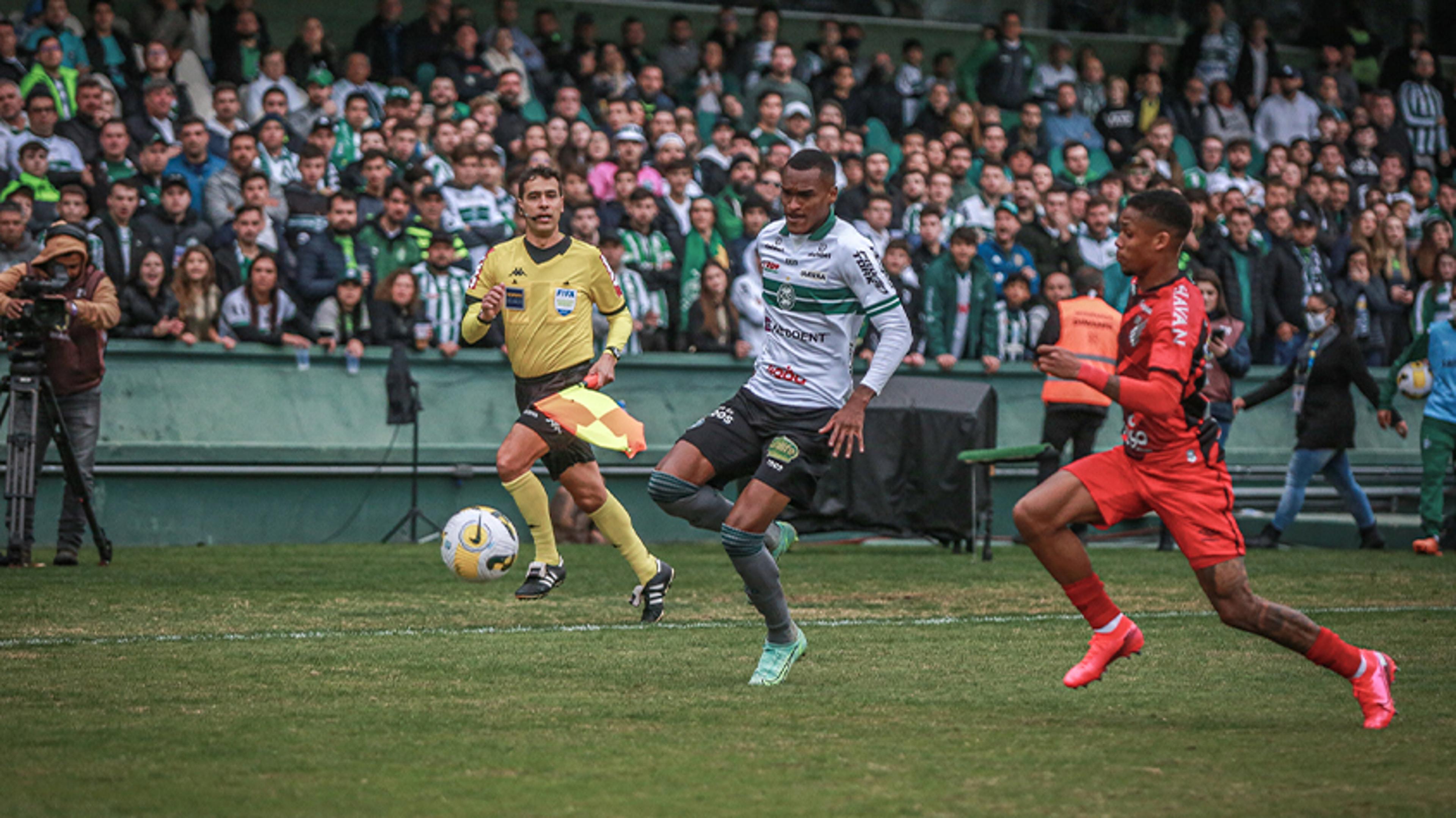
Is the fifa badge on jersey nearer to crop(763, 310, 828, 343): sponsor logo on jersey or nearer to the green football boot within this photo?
crop(763, 310, 828, 343): sponsor logo on jersey

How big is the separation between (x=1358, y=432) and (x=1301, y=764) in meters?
14.2

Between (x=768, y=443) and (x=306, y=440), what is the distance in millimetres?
8237

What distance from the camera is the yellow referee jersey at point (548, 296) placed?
420 inches

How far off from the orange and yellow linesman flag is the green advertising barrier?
16.9ft

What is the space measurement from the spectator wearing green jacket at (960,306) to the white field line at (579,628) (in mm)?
6777

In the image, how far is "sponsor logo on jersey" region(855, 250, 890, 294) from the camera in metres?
7.61

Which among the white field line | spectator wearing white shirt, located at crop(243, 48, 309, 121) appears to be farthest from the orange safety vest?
spectator wearing white shirt, located at crop(243, 48, 309, 121)

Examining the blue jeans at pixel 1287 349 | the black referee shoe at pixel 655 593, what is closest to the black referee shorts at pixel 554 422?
the black referee shoe at pixel 655 593

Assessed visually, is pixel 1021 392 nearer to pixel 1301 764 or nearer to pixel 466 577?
pixel 466 577

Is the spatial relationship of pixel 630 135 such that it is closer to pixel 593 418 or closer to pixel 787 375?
pixel 593 418

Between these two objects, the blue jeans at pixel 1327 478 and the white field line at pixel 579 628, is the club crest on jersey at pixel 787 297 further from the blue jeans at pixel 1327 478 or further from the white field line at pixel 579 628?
the blue jeans at pixel 1327 478

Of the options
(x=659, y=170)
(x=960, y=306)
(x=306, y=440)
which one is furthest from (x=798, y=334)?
(x=659, y=170)

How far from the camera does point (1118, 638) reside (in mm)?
6945

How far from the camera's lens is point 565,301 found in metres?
10.7
